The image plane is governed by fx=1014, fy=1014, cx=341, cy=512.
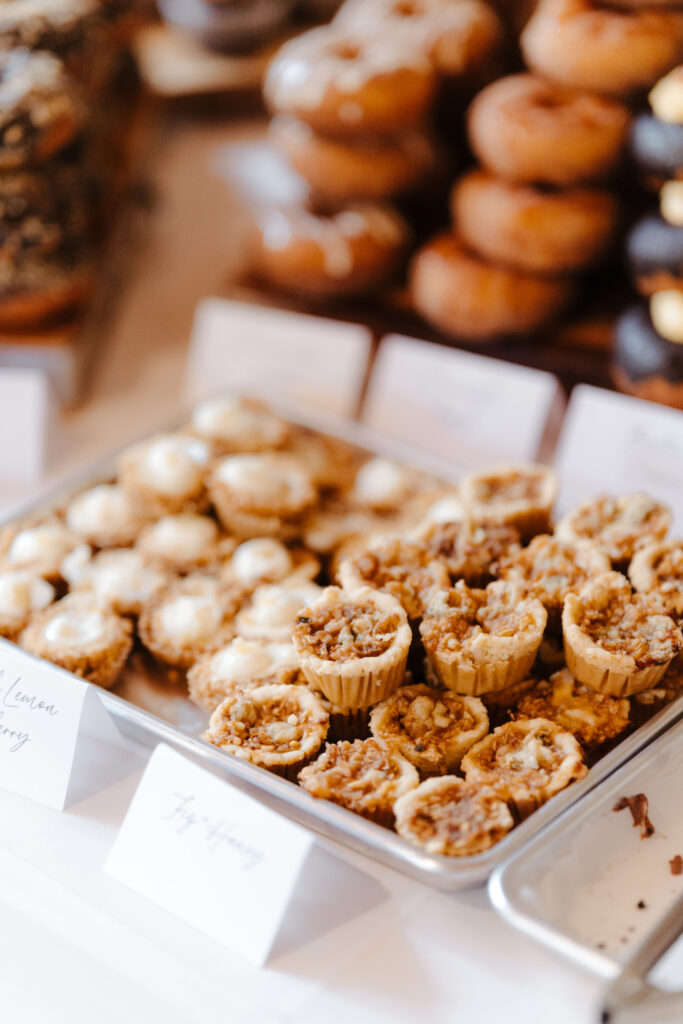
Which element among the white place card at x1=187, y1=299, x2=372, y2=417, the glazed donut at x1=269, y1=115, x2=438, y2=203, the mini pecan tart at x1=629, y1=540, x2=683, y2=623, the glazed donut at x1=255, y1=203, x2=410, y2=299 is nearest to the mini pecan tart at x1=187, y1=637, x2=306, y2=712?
the mini pecan tart at x1=629, y1=540, x2=683, y2=623

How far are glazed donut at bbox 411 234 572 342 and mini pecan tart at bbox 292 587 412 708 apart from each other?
0.74 metres

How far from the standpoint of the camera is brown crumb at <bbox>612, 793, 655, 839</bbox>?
36.7 inches

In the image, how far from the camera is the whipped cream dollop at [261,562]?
49.1 inches

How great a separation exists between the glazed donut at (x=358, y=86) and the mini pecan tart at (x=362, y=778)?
1123 mm

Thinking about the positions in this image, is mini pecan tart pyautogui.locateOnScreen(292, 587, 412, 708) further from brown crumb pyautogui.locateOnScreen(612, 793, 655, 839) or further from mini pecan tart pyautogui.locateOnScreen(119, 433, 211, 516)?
mini pecan tart pyautogui.locateOnScreen(119, 433, 211, 516)

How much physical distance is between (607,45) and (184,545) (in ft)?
3.07

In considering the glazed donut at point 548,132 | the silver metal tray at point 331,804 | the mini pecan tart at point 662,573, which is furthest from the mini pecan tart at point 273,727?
the glazed donut at point 548,132

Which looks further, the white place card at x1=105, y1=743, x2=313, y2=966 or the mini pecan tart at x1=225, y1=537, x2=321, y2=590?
the mini pecan tart at x1=225, y1=537, x2=321, y2=590

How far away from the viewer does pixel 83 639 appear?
45.0 inches

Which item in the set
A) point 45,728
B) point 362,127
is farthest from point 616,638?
point 362,127

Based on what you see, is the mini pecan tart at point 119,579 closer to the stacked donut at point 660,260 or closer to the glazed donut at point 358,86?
the stacked donut at point 660,260

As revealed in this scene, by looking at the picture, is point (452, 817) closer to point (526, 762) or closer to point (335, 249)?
point (526, 762)

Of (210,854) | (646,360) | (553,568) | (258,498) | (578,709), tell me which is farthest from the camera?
(646,360)

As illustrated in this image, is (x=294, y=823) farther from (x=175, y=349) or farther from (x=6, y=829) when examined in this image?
(x=175, y=349)
